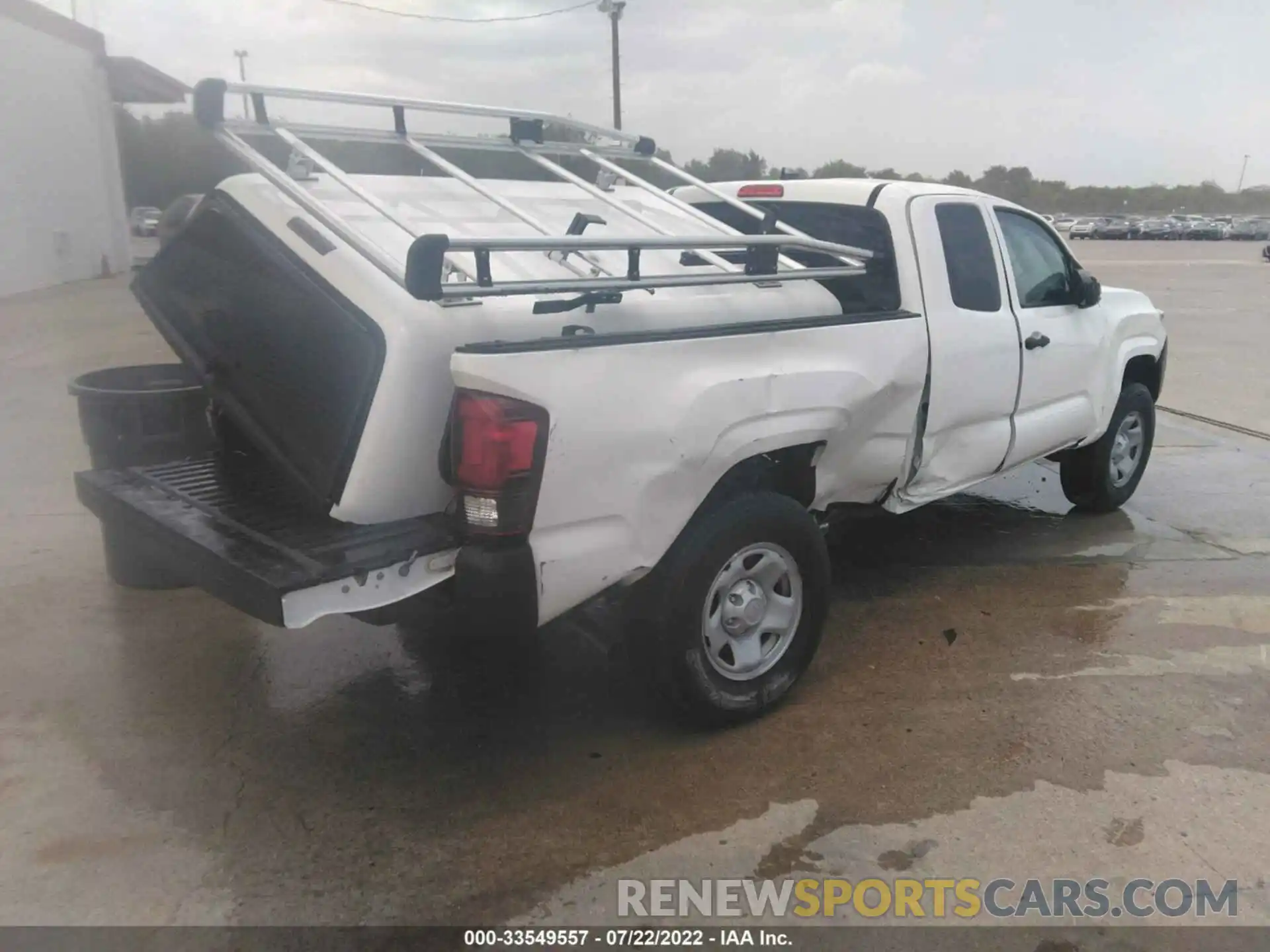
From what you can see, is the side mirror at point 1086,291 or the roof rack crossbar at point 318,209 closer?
the roof rack crossbar at point 318,209

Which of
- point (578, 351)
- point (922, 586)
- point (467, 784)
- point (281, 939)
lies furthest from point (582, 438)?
point (922, 586)

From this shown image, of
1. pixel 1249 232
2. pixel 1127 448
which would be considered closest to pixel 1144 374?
pixel 1127 448

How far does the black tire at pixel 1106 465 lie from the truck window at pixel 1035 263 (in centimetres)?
95

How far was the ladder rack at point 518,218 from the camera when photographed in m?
2.85

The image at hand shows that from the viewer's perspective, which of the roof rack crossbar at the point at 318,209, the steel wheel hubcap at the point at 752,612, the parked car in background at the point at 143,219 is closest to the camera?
the roof rack crossbar at the point at 318,209

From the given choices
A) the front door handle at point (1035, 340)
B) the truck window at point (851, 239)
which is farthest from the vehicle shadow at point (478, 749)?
the truck window at point (851, 239)

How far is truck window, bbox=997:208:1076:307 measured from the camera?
4852 mm

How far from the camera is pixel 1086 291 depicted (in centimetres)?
514

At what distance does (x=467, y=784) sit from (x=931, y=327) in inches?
100

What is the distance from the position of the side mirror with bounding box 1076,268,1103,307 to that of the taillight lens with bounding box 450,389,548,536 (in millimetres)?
3598

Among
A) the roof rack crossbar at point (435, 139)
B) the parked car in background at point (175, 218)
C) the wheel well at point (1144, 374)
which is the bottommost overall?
the wheel well at point (1144, 374)

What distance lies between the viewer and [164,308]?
3.92 m

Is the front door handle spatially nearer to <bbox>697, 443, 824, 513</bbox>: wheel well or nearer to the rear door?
the rear door

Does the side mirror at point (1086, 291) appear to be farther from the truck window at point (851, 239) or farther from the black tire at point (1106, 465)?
the truck window at point (851, 239)
